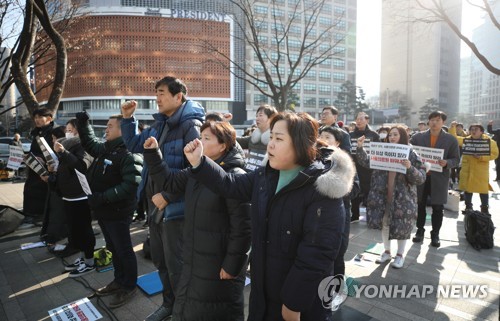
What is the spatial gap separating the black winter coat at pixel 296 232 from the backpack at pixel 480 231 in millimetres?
4592

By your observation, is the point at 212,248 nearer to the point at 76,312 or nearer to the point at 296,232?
the point at 296,232

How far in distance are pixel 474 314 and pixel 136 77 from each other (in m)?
64.9

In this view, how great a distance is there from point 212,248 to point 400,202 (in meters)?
3.17

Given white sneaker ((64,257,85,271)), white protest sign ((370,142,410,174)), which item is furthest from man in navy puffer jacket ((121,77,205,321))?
white protest sign ((370,142,410,174))

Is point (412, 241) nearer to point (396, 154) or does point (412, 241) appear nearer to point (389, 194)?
point (389, 194)

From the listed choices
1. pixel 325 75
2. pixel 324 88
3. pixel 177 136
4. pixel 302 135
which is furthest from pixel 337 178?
pixel 325 75

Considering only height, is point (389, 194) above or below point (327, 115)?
below

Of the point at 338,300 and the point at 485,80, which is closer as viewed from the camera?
the point at 338,300

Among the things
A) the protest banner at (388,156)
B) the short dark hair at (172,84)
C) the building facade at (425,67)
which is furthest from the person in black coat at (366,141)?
the building facade at (425,67)

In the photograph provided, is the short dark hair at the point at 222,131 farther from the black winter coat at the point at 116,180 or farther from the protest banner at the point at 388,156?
the protest banner at the point at 388,156

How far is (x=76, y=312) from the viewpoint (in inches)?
139

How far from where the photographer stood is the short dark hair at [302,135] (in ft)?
6.86

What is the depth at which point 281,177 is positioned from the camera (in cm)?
221

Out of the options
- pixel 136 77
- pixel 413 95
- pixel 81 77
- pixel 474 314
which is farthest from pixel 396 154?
pixel 413 95
